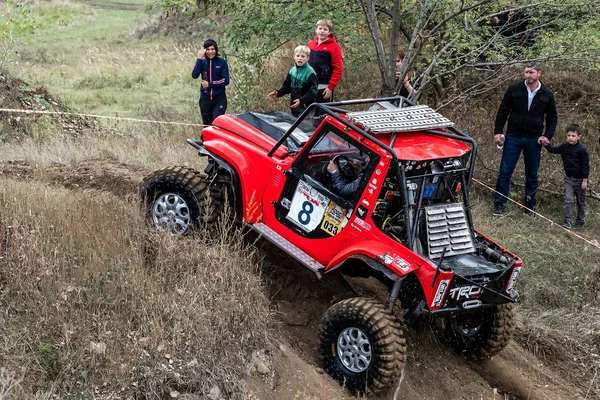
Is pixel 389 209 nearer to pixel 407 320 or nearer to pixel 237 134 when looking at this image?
pixel 407 320

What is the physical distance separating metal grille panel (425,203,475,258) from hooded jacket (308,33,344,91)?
4037 millimetres

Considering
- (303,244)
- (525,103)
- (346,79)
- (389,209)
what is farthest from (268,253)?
(346,79)

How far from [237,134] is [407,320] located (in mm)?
2710

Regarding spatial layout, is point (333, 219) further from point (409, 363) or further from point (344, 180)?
point (409, 363)

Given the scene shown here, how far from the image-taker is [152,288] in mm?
5953

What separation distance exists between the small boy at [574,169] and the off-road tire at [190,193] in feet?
16.1

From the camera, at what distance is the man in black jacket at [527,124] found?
31.8ft

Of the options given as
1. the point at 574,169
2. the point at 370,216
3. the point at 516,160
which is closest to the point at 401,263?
the point at 370,216

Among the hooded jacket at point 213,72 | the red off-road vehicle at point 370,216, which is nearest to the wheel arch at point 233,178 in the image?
the red off-road vehicle at point 370,216

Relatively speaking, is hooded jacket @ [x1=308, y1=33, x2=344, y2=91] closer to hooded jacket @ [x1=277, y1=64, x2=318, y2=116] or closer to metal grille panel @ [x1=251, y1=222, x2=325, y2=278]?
hooded jacket @ [x1=277, y1=64, x2=318, y2=116]

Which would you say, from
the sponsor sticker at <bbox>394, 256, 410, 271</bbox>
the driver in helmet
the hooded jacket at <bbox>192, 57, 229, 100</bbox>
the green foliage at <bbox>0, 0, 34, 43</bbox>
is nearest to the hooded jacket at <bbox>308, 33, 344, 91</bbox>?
the hooded jacket at <bbox>192, 57, 229, 100</bbox>

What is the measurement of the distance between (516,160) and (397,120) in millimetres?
3956

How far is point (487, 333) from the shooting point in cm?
674

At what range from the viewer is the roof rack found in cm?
633
